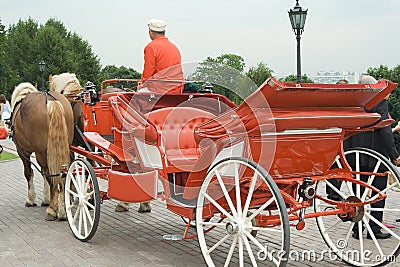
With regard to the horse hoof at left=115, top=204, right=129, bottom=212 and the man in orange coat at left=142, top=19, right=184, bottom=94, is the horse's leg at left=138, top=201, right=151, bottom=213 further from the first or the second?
the man in orange coat at left=142, top=19, right=184, bottom=94

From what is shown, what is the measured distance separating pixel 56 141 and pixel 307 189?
155 inches

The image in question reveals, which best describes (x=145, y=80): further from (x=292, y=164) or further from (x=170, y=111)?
(x=292, y=164)

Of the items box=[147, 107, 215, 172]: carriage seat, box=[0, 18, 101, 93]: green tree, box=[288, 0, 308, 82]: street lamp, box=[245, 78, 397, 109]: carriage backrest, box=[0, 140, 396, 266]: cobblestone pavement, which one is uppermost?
box=[0, 18, 101, 93]: green tree

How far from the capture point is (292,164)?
186 inches

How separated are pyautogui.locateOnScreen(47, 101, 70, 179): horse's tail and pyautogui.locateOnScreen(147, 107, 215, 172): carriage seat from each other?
1.82 meters

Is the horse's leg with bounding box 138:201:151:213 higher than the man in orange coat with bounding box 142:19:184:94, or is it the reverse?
the man in orange coat with bounding box 142:19:184:94

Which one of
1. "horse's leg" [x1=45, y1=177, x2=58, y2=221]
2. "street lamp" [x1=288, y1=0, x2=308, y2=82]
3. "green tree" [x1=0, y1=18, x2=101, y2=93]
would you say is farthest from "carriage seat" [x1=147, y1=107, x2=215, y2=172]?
"green tree" [x1=0, y1=18, x2=101, y2=93]

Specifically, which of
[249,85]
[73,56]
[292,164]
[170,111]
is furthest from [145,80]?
[73,56]

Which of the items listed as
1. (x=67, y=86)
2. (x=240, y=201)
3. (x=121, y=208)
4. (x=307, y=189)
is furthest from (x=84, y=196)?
(x=67, y=86)

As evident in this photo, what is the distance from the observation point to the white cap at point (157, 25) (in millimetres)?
6472

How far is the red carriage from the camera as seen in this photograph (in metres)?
4.41

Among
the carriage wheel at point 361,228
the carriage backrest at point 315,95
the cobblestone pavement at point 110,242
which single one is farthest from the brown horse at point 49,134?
the carriage backrest at point 315,95

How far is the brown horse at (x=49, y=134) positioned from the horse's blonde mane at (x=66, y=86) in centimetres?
91

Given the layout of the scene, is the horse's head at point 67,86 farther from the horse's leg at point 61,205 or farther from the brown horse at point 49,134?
the horse's leg at point 61,205
